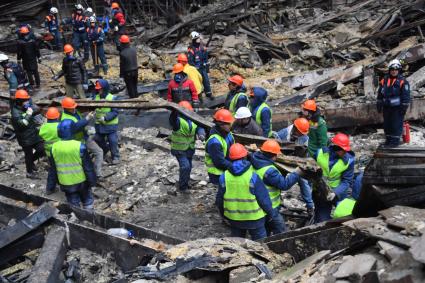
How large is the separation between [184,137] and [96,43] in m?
7.24

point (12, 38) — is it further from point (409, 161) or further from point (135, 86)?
point (409, 161)

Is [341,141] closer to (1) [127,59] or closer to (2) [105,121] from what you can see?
(2) [105,121]

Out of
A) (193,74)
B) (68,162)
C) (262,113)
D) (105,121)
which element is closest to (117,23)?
(193,74)

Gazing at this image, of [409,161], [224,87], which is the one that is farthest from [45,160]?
[409,161]

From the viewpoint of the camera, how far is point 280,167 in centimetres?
651

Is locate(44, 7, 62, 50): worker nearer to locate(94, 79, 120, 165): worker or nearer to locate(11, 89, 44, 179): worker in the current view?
locate(11, 89, 44, 179): worker

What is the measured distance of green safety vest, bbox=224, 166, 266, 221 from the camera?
5691 mm

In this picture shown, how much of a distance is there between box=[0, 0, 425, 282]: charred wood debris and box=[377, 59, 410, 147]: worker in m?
0.54

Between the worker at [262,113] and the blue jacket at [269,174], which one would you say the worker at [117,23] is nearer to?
the worker at [262,113]

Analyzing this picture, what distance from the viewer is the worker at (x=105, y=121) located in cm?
894

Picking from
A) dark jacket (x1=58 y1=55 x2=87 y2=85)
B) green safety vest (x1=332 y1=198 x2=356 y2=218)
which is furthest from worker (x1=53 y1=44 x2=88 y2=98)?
green safety vest (x1=332 y1=198 x2=356 y2=218)

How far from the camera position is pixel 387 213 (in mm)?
4309

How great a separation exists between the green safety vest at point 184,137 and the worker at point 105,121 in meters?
1.54

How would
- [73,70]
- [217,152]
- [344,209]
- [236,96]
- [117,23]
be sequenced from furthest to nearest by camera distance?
1. [117,23]
2. [73,70]
3. [236,96]
4. [217,152]
5. [344,209]
